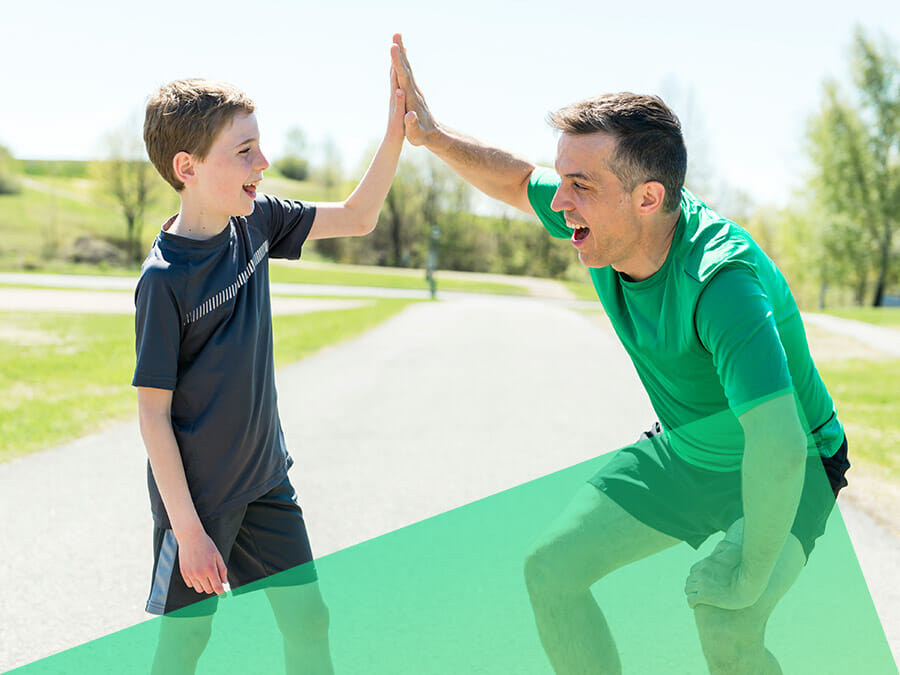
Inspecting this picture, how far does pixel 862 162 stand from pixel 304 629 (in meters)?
43.3

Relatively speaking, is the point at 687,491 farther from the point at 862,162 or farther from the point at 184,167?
the point at 862,162

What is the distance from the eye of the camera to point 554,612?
6.63ft

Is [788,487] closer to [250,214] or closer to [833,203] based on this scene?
[250,214]

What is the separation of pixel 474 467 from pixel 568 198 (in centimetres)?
432

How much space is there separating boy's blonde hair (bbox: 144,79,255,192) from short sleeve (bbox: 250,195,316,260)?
382 mm

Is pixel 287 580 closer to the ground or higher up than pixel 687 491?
closer to the ground

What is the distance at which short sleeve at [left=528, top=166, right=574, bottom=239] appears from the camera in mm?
2691

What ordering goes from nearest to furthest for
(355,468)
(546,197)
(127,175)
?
(546,197) < (355,468) < (127,175)

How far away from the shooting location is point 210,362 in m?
2.14

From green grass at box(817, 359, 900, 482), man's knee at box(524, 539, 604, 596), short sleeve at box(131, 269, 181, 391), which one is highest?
short sleeve at box(131, 269, 181, 391)

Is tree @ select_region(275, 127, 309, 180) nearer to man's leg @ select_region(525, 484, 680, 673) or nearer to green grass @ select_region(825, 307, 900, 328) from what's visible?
green grass @ select_region(825, 307, 900, 328)

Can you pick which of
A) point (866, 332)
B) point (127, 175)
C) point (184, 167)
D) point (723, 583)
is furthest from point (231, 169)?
point (127, 175)

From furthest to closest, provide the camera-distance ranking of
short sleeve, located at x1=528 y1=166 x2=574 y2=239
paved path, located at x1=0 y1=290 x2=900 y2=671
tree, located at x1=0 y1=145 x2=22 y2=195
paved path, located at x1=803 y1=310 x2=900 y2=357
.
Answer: tree, located at x1=0 y1=145 x2=22 y2=195, paved path, located at x1=803 y1=310 x2=900 y2=357, paved path, located at x1=0 y1=290 x2=900 y2=671, short sleeve, located at x1=528 y1=166 x2=574 y2=239

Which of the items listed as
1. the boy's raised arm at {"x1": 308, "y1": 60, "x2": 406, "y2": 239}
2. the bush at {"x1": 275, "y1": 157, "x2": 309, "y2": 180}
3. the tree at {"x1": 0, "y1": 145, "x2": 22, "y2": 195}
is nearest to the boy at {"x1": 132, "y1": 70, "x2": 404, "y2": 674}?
the boy's raised arm at {"x1": 308, "y1": 60, "x2": 406, "y2": 239}
